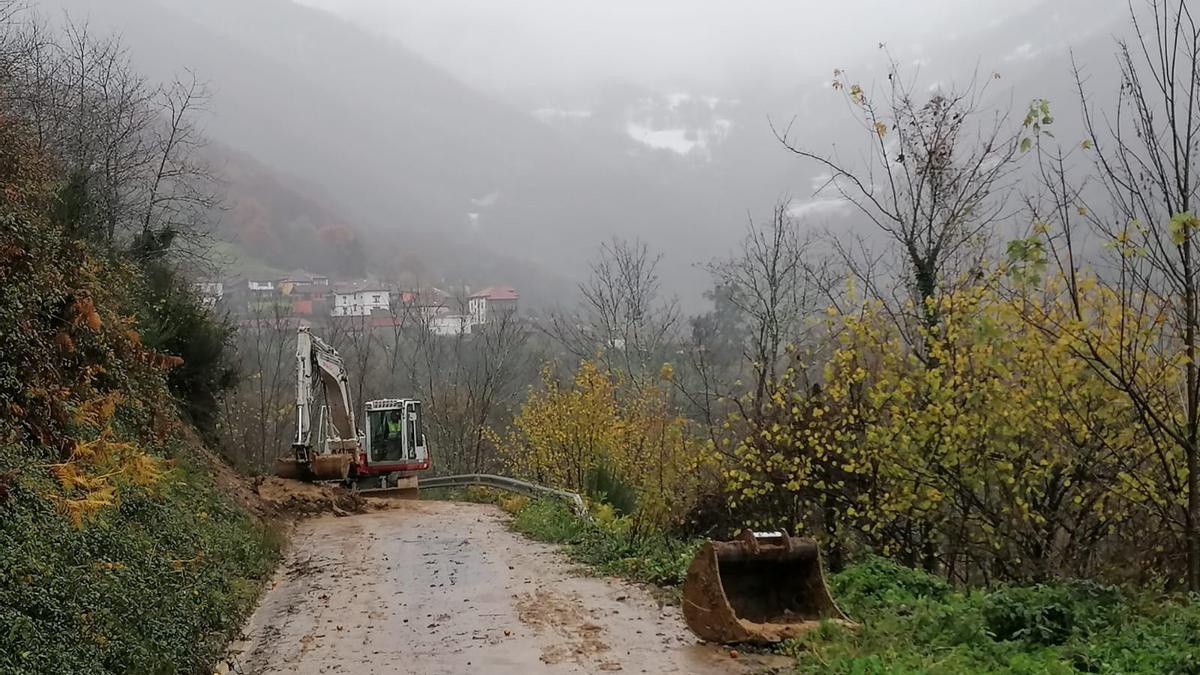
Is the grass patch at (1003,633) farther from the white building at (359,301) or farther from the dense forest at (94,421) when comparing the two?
the white building at (359,301)

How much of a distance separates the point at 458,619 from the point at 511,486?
45.4 feet

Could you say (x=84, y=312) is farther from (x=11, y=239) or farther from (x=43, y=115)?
(x=43, y=115)

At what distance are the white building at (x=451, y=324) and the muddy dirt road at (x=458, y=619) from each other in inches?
1665

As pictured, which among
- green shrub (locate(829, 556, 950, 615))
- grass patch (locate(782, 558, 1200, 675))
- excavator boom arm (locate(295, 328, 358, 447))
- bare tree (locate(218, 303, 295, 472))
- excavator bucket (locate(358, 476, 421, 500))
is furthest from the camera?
bare tree (locate(218, 303, 295, 472))

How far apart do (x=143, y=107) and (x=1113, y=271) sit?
20558 mm

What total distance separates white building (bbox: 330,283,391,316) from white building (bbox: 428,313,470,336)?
477 cm

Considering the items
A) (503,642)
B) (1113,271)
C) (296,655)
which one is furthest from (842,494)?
(296,655)

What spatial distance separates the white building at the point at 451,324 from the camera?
56225 mm

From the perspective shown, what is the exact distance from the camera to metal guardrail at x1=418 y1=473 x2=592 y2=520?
1712 cm

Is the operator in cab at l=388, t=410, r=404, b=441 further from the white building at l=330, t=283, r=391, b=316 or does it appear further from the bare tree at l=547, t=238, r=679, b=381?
the white building at l=330, t=283, r=391, b=316

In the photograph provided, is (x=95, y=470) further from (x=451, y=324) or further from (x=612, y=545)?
(x=451, y=324)

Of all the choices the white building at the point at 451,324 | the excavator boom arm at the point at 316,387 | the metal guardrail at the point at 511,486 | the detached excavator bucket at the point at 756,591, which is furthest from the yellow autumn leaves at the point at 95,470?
the white building at the point at 451,324

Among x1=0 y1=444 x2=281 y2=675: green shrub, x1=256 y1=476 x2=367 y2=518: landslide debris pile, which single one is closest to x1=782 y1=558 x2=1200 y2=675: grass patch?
x1=0 y1=444 x2=281 y2=675: green shrub

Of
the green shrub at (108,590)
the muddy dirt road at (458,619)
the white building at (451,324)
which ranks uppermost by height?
the white building at (451,324)
